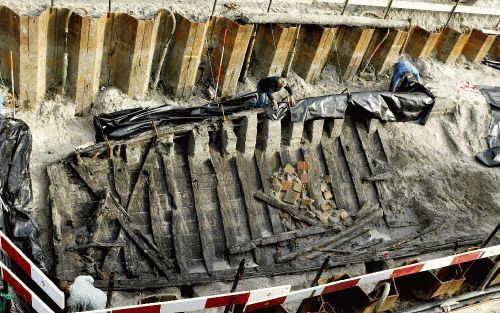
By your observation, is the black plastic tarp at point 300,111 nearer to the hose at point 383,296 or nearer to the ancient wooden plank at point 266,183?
the ancient wooden plank at point 266,183

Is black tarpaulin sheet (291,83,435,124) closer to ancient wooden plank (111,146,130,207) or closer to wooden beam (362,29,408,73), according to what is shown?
wooden beam (362,29,408,73)

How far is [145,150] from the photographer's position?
11055 millimetres

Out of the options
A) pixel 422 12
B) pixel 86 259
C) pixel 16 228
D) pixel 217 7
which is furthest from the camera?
pixel 422 12

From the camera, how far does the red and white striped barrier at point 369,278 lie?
8.19 meters

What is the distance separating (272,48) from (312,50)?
946 millimetres

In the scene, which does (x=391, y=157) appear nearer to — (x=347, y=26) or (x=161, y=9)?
(x=347, y=26)

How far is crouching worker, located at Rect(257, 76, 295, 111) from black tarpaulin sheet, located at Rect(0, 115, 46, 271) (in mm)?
4237

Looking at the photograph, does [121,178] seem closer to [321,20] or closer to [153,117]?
[153,117]

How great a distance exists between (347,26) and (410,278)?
223 inches

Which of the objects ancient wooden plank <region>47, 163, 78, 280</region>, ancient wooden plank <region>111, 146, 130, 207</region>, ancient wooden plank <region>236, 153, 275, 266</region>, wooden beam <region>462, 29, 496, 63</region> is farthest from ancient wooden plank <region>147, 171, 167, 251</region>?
wooden beam <region>462, 29, 496, 63</region>

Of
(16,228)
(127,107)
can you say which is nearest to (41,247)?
(16,228)

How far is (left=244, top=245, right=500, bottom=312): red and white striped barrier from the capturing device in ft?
26.9

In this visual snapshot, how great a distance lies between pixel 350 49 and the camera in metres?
13.5

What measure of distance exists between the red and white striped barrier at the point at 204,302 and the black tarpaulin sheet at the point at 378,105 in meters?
4.76
